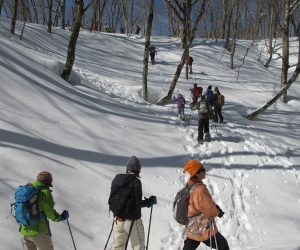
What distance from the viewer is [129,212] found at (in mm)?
4516

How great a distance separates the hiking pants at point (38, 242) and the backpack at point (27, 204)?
215mm

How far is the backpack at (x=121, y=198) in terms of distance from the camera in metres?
4.45

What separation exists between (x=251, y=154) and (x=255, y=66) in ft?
64.0

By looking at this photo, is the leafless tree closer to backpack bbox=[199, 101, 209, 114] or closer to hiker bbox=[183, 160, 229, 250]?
backpack bbox=[199, 101, 209, 114]

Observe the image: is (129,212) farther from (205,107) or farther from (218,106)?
(218,106)

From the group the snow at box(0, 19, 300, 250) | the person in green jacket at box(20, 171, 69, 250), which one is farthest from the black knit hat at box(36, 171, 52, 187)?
the snow at box(0, 19, 300, 250)

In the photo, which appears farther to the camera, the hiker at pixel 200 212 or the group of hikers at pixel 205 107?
the group of hikers at pixel 205 107

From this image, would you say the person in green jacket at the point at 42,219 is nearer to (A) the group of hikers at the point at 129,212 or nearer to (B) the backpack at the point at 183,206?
(A) the group of hikers at the point at 129,212

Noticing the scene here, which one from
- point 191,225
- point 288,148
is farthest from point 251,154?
point 191,225

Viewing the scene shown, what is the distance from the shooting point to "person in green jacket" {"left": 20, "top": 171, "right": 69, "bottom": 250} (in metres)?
4.17

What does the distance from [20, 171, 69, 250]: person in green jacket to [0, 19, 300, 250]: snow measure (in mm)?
774

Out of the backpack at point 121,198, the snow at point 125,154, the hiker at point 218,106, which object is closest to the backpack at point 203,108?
the snow at point 125,154

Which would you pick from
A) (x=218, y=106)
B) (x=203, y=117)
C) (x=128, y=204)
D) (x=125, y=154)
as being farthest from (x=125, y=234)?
(x=218, y=106)

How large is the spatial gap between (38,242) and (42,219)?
0.92 ft
